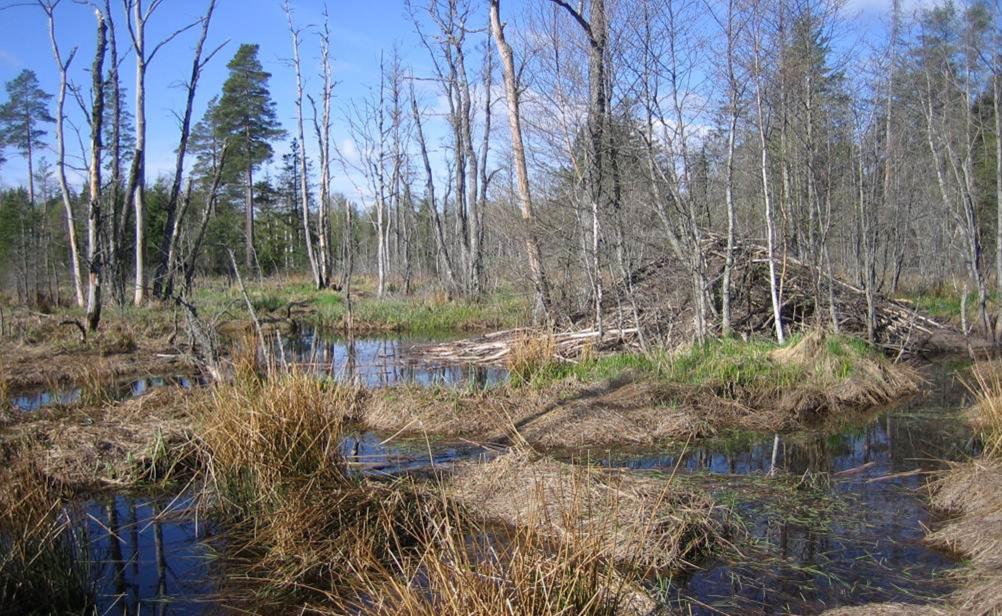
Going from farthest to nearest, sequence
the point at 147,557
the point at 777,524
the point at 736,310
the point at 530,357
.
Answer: the point at 736,310 → the point at 530,357 → the point at 777,524 → the point at 147,557

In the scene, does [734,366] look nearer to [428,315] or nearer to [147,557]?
[147,557]

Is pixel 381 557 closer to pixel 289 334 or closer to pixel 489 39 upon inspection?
pixel 289 334

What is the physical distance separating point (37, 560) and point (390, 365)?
8.79m

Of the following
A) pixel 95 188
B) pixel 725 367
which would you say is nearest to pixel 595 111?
pixel 725 367

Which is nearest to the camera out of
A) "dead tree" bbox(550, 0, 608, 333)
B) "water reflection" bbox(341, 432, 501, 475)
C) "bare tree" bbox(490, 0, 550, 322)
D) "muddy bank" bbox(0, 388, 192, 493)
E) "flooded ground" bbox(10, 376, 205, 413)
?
"muddy bank" bbox(0, 388, 192, 493)

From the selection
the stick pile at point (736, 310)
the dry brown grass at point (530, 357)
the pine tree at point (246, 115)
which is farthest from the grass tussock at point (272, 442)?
the pine tree at point (246, 115)

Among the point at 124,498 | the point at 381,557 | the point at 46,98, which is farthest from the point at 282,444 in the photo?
the point at 46,98

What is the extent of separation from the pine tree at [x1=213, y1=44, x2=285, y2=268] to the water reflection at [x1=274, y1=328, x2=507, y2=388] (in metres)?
20.7

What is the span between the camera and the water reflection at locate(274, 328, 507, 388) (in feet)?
33.4

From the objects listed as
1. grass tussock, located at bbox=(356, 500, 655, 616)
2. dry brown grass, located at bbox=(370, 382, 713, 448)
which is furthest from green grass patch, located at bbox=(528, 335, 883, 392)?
grass tussock, located at bbox=(356, 500, 655, 616)

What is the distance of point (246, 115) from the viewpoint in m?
36.0

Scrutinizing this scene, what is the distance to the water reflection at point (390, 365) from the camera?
33.4ft

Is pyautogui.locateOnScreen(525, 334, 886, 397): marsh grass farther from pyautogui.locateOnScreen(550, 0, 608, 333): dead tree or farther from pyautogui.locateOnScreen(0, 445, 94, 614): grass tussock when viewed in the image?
pyautogui.locateOnScreen(0, 445, 94, 614): grass tussock

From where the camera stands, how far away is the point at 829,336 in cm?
1039
